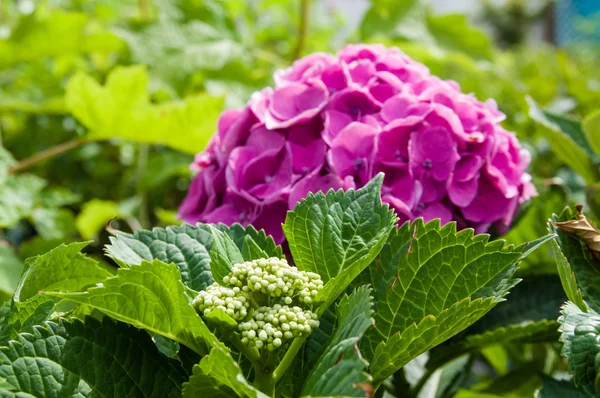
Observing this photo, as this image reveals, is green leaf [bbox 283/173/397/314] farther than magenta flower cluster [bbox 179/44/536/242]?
No

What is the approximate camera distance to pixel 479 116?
0.89 metres

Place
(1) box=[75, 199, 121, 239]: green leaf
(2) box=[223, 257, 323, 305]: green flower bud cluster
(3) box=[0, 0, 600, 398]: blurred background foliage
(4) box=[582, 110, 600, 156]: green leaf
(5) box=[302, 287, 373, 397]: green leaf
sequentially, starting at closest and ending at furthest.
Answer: (5) box=[302, 287, 373, 397]: green leaf, (2) box=[223, 257, 323, 305]: green flower bud cluster, (4) box=[582, 110, 600, 156]: green leaf, (3) box=[0, 0, 600, 398]: blurred background foliage, (1) box=[75, 199, 121, 239]: green leaf

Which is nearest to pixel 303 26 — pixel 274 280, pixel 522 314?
pixel 522 314

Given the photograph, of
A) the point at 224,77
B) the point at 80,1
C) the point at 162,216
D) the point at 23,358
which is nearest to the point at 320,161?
the point at 23,358

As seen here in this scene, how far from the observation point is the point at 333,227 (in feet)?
1.99

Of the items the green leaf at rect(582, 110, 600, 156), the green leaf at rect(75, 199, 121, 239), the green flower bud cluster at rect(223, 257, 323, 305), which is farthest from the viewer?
the green leaf at rect(75, 199, 121, 239)

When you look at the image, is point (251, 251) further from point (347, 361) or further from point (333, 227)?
point (347, 361)

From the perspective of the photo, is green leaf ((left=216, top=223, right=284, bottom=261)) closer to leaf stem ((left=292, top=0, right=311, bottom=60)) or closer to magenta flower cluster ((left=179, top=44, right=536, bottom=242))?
magenta flower cluster ((left=179, top=44, right=536, bottom=242))

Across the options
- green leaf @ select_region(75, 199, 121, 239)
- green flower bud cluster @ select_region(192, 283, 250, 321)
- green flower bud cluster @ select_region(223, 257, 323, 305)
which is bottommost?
green leaf @ select_region(75, 199, 121, 239)

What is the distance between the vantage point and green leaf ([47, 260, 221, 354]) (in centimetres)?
48

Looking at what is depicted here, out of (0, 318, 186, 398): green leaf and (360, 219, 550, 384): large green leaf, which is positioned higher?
(360, 219, 550, 384): large green leaf

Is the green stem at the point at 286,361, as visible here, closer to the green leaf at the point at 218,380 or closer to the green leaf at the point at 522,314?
the green leaf at the point at 218,380

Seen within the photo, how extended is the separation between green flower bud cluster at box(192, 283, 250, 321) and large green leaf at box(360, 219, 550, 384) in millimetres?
117

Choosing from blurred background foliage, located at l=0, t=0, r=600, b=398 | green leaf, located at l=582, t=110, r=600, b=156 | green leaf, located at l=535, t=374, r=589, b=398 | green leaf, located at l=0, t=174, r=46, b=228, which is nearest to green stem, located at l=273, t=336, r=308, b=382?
green leaf, located at l=535, t=374, r=589, b=398
